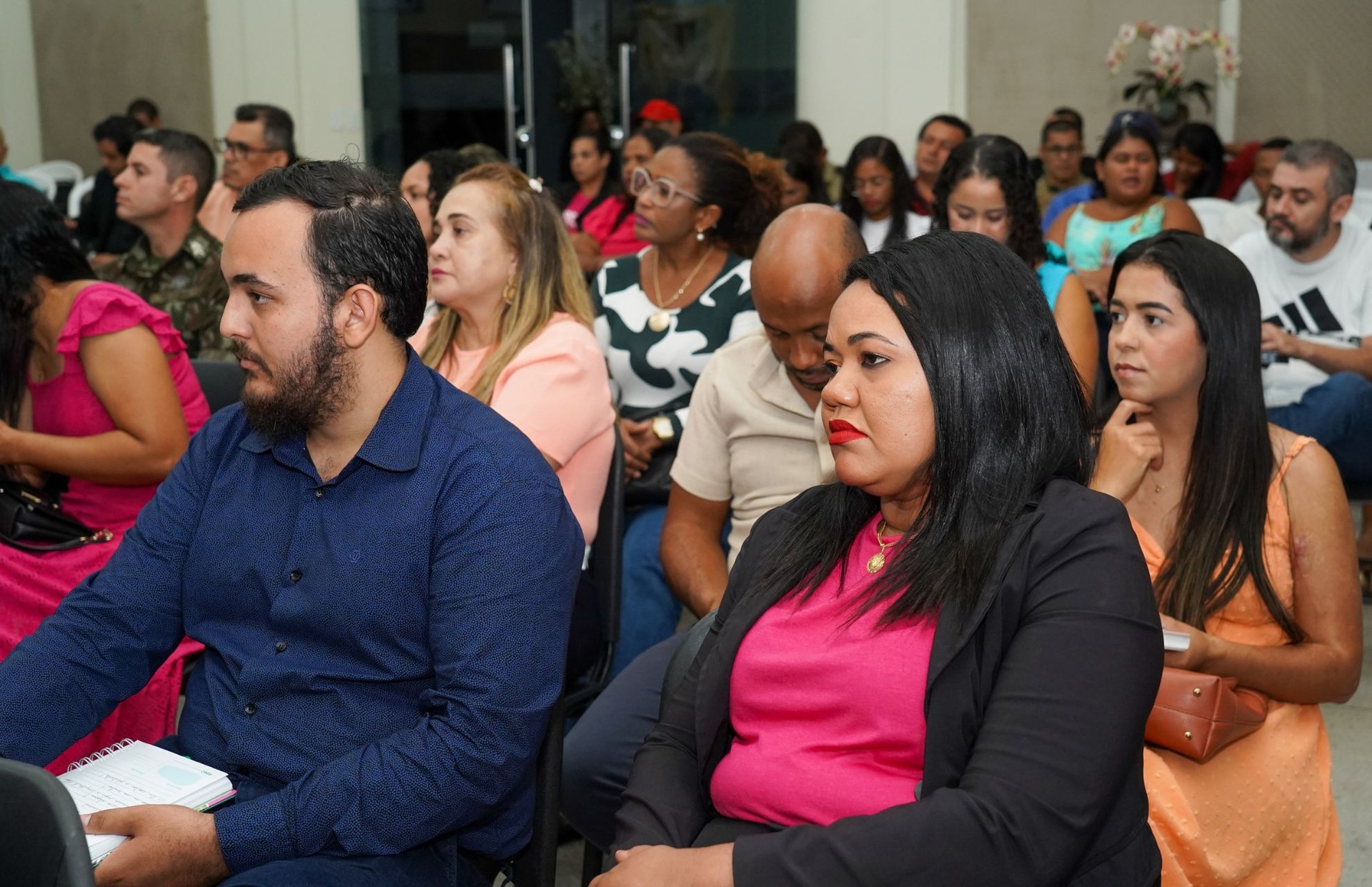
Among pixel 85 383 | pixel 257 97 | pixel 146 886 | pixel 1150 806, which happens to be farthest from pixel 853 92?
pixel 146 886

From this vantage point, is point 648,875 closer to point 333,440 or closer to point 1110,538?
point 1110,538

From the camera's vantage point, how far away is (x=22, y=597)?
2326 mm

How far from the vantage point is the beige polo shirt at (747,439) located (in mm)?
2377

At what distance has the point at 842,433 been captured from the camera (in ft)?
4.73

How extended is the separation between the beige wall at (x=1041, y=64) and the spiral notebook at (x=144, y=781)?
688cm

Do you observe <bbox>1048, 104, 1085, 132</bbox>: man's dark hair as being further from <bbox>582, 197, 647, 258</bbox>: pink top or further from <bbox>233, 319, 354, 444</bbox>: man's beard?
<bbox>233, 319, 354, 444</bbox>: man's beard

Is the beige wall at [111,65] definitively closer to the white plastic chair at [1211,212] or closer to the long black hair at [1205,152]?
the long black hair at [1205,152]

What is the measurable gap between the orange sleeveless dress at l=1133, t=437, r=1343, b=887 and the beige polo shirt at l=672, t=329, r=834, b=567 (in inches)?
25.4

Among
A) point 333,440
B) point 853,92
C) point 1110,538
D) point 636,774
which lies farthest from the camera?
point 853,92

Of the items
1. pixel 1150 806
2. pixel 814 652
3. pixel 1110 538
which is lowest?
pixel 1150 806

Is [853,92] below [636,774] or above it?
above

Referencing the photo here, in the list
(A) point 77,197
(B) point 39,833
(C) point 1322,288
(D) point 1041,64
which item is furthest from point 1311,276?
(A) point 77,197

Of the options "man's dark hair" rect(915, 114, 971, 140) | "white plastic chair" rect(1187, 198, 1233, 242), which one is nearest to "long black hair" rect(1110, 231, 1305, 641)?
"white plastic chair" rect(1187, 198, 1233, 242)

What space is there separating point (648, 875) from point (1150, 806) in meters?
0.79
